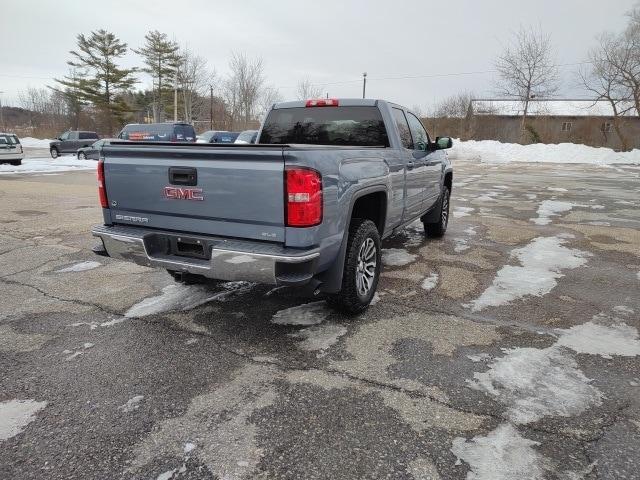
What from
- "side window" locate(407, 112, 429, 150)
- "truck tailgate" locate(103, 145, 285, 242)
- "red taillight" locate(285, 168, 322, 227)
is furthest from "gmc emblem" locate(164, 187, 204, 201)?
"side window" locate(407, 112, 429, 150)

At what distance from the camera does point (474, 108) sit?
4794cm

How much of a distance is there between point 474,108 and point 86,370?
5099 centimetres

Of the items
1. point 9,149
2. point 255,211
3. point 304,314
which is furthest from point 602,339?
point 9,149

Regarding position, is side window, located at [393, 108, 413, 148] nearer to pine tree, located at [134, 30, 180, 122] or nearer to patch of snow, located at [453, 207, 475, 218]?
patch of snow, located at [453, 207, 475, 218]

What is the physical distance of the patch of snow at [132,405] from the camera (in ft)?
8.23

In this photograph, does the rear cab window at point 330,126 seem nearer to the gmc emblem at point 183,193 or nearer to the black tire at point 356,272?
the black tire at point 356,272

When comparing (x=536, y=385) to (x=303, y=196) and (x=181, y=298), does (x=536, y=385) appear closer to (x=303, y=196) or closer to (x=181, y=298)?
(x=303, y=196)

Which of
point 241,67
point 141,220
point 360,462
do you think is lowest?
point 360,462

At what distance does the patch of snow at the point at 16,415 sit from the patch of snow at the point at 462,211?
26.0 feet

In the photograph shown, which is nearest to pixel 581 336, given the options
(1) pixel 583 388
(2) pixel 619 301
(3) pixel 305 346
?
(1) pixel 583 388

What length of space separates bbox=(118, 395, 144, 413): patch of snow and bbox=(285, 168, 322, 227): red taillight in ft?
4.57

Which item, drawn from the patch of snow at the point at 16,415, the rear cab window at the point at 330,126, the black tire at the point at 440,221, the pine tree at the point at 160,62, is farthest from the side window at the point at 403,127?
the pine tree at the point at 160,62

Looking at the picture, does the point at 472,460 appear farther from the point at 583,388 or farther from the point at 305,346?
the point at 305,346

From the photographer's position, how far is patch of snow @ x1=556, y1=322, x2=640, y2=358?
3.26 meters
